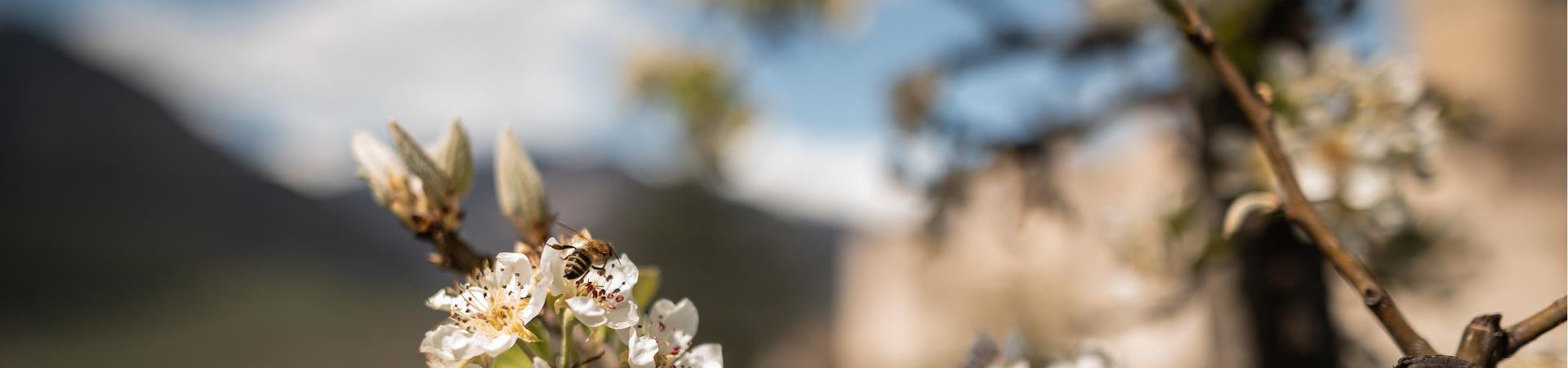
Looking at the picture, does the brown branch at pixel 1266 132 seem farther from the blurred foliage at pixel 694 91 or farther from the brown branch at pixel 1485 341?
the blurred foliage at pixel 694 91

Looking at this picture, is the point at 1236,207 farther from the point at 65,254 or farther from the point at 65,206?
the point at 65,206

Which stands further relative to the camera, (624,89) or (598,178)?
(598,178)

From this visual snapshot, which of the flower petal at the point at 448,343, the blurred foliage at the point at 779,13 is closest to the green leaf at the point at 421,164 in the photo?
the flower petal at the point at 448,343

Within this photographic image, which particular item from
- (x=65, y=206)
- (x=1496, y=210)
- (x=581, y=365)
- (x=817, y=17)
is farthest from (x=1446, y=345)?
(x=65, y=206)

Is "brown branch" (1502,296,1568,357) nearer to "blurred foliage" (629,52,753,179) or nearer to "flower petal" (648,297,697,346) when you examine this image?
"flower petal" (648,297,697,346)

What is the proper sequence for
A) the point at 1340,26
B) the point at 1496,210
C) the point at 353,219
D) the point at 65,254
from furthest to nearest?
the point at 353,219, the point at 65,254, the point at 1496,210, the point at 1340,26

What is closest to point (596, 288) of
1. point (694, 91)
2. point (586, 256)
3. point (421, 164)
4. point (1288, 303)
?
point (586, 256)

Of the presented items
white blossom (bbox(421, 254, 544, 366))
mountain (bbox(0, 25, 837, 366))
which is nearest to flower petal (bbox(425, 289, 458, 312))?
white blossom (bbox(421, 254, 544, 366))
